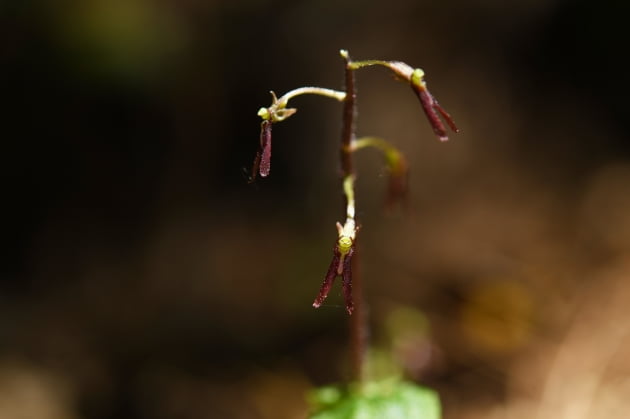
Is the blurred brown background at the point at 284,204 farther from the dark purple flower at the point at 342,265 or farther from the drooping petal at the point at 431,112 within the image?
the drooping petal at the point at 431,112

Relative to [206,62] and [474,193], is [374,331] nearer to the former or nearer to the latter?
[474,193]

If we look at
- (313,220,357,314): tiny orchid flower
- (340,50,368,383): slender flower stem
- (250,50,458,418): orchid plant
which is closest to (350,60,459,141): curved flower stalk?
(250,50,458,418): orchid plant

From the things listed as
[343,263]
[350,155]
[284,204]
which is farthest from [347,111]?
[284,204]

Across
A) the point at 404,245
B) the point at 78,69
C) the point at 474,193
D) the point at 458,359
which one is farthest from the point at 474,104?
the point at 78,69

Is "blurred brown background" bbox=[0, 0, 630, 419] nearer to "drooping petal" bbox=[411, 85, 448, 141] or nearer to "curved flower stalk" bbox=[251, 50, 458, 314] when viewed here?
"curved flower stalk" bbox=[251, 50, 458, 314]

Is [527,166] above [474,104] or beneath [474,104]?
beneath

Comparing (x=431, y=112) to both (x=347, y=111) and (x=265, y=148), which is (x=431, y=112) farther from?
(x=265, y=148)
